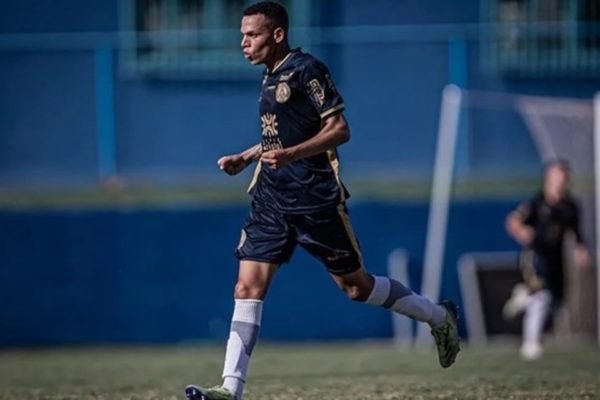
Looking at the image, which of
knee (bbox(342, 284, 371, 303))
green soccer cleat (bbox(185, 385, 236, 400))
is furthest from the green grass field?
green soccer cleat (bbox(185, 385, 236, 400))

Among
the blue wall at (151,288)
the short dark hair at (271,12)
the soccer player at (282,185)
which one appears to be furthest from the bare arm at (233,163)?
the blue wall at (151,288)

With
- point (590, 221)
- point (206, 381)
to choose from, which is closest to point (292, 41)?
point (590, 221)

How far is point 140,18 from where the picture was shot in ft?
70.1

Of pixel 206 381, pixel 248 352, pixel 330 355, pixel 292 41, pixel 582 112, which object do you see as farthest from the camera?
pixel 292 41

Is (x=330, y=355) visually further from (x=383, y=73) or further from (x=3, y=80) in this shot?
(x=3, y=80)

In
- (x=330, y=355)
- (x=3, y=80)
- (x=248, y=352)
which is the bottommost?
(x=330, y=355)

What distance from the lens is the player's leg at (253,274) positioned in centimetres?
921

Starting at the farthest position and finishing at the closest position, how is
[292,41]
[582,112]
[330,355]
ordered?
[292,41] → [582,112] → [330,355]

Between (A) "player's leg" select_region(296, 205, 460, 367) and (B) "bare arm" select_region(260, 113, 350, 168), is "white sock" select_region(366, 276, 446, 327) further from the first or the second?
(B) "bare arm" select_region(260, 113, 350, 168)

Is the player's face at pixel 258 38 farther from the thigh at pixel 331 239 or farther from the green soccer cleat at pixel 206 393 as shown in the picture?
the green soccer cleat at pixel 206 393

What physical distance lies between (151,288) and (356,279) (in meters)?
9.46

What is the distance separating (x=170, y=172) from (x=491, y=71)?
12.1ft

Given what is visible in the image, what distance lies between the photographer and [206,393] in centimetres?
886

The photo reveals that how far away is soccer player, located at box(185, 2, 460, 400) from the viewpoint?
361 inches
